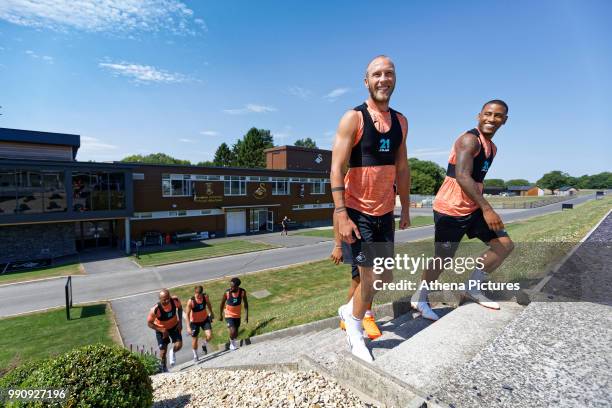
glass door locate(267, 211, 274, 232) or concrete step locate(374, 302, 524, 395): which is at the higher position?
concrete step locate(374, 302, 524, 395)

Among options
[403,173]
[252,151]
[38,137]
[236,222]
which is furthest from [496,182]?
[403,173]

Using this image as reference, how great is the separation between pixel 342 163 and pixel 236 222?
2900 centimetres

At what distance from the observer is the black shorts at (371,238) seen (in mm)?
2908

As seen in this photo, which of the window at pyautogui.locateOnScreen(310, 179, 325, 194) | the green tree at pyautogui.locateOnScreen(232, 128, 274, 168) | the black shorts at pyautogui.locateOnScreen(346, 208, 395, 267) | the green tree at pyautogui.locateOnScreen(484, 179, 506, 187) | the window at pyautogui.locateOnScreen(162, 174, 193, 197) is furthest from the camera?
the green tree at pyautogui.locateOnScreen(484, 179, 506, 187)

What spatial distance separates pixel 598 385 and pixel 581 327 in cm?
102

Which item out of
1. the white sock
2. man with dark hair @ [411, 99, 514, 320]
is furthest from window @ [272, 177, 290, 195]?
the white sock

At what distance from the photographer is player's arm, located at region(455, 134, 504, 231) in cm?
344

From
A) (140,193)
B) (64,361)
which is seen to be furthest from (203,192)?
(64,361)

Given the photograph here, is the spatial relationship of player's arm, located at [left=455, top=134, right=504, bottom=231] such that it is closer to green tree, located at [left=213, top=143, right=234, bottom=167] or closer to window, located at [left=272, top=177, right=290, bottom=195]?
window, located at [left=272, top=177, right=290, bottom=195]

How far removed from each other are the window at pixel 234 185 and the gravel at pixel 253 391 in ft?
84.4

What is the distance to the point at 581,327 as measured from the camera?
2.81 metres

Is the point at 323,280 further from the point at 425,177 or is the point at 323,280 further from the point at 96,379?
the point at 425,177

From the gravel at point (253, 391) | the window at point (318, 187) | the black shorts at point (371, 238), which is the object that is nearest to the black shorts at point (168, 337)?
the gravel at point (253, 391)

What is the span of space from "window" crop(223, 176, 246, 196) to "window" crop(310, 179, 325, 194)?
9.51m
